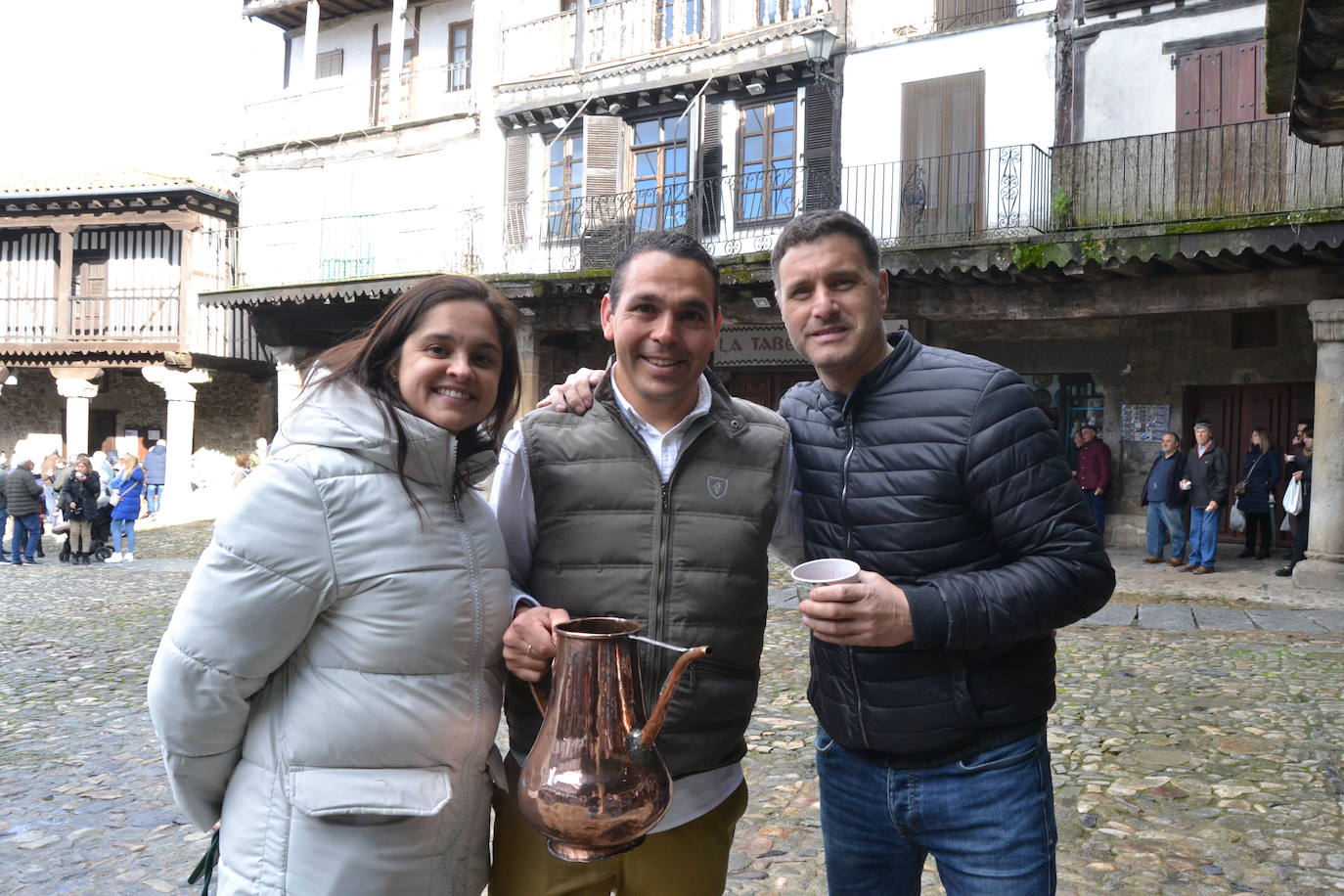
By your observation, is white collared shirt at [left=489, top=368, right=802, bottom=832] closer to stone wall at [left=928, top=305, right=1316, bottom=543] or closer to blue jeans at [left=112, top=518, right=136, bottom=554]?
stone wall at [left=928, top=305, right=1316, bottom=543]

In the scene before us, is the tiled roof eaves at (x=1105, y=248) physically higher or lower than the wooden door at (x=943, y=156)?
lower

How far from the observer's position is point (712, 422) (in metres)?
2.06

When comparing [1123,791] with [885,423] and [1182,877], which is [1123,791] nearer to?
[1182,877]

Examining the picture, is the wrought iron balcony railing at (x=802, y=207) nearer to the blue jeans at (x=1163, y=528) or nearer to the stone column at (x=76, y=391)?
the blue jeans at (x=1163, y=528)

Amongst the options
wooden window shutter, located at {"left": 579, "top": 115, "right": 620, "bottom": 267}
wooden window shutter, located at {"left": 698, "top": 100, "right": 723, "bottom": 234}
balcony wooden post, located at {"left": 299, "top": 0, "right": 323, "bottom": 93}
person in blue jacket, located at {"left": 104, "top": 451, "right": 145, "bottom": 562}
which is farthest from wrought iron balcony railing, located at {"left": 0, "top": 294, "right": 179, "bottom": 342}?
wooden window shutter, located at {"left": 698, "top": 100, "right": 723, "bottom": 234}

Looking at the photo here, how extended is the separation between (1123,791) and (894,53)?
11068mm

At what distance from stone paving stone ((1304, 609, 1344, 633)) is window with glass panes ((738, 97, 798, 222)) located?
7885 millimetres

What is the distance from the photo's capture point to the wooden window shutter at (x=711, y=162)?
46.4 feet

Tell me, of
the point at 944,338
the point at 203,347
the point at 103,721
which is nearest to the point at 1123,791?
the point at 103,721

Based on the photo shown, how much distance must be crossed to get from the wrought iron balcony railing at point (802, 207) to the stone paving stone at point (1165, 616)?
4715 millimetres

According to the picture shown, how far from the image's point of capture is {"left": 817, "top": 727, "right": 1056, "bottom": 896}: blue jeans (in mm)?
1821

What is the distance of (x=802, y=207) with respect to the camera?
44.1 feet

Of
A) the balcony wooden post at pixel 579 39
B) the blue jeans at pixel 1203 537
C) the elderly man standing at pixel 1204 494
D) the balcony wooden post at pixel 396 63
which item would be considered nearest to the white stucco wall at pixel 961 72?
the elderly man standing at pixel 1204 494

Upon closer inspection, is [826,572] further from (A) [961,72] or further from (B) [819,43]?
(A) [961,72]
